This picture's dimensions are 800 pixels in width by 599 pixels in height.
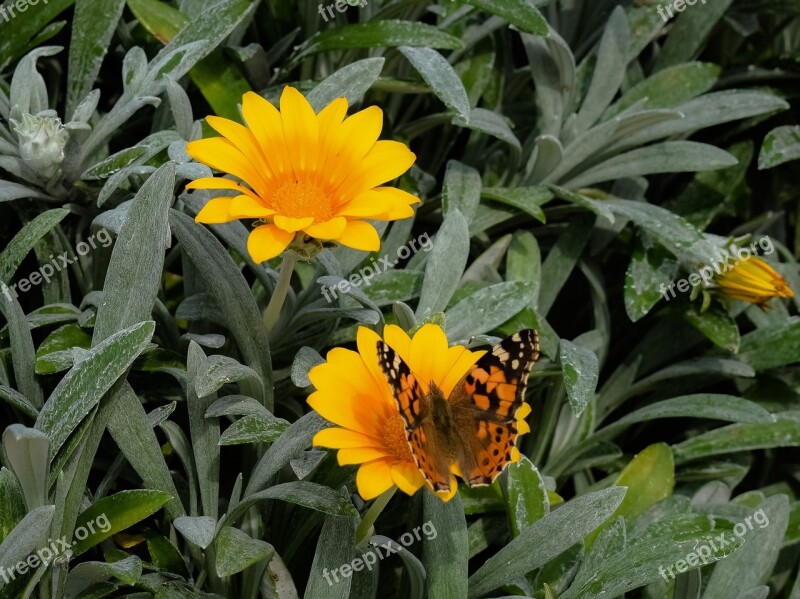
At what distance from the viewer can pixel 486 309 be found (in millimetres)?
1326

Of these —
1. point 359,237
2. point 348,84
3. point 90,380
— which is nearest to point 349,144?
point 359,237

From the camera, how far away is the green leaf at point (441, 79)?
54.2 inches

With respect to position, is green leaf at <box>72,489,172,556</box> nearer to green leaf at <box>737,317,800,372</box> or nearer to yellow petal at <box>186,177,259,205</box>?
yellow petal at <box>186,177,259,205</box>

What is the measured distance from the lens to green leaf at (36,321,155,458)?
100 cm

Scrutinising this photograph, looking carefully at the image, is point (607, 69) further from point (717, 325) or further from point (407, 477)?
point (407, 477)

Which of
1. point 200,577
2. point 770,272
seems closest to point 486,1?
point 770,272

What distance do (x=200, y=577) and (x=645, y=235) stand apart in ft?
3.10

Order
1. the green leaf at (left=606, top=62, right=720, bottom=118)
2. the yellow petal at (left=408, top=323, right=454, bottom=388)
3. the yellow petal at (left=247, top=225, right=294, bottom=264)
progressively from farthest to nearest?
the green leaf at (left=606, top=62, right=720, bottom=118) < the yellow petal at (left=408, top=323, right=454, bottom=388) < the yellow petal at (left=247, top=225, right=294, bottom=264)

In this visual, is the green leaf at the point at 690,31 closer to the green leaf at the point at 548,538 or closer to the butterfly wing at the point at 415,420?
the green leaf at the point at 548,538

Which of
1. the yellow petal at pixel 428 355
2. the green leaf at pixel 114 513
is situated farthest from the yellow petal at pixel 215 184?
the green leaf at pixel 114 513

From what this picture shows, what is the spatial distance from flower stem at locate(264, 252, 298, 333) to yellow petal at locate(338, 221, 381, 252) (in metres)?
0.09

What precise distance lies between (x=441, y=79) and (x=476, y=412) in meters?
0.64

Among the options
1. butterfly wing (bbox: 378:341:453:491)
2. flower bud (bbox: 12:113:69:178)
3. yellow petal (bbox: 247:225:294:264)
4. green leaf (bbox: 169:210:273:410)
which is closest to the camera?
butterfly wing (bbox: 378:341:453:491)

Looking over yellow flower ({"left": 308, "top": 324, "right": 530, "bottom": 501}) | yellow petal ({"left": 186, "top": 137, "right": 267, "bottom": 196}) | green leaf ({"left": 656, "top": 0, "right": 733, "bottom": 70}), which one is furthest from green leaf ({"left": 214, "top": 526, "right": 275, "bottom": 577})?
green leaf ({"left": 656, "top": 0, "right": 733, "bottom": 70})
